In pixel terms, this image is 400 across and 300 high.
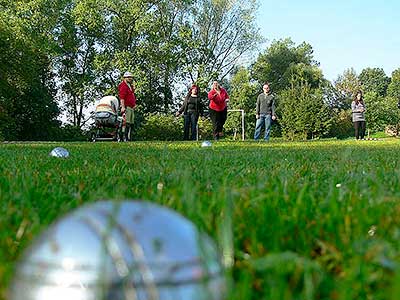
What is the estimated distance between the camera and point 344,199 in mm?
2338

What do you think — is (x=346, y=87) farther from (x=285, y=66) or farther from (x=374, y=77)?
(x=374, y=77)

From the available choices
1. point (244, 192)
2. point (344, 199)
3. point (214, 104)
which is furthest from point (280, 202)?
point (214, 104)

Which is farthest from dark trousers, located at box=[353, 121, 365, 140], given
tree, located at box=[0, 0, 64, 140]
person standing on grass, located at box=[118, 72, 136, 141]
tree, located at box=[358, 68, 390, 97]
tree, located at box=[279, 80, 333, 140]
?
tree, located at box=[358, 68, 390, 97]

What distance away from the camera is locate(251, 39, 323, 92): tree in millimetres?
56844

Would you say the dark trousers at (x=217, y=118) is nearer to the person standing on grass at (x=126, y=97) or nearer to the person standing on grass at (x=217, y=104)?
the person standing on grass at (x=217, y=104)

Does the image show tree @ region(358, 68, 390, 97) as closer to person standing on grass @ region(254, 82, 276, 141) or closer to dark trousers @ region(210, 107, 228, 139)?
person standing on grass @ region(254, 82, 276, 141)

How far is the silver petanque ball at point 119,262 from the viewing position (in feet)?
3.08

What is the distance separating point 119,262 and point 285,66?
199 ft

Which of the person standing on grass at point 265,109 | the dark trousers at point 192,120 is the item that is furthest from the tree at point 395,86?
the dark trousers at point 192,120

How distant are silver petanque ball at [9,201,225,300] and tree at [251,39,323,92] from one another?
54.7m

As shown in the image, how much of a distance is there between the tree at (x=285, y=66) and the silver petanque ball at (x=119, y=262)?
2152 inches

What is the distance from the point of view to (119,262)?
0.97 m

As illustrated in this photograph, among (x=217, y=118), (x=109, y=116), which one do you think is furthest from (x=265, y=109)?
(x=109, y=116)

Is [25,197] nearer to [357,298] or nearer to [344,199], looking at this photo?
[344,199]
